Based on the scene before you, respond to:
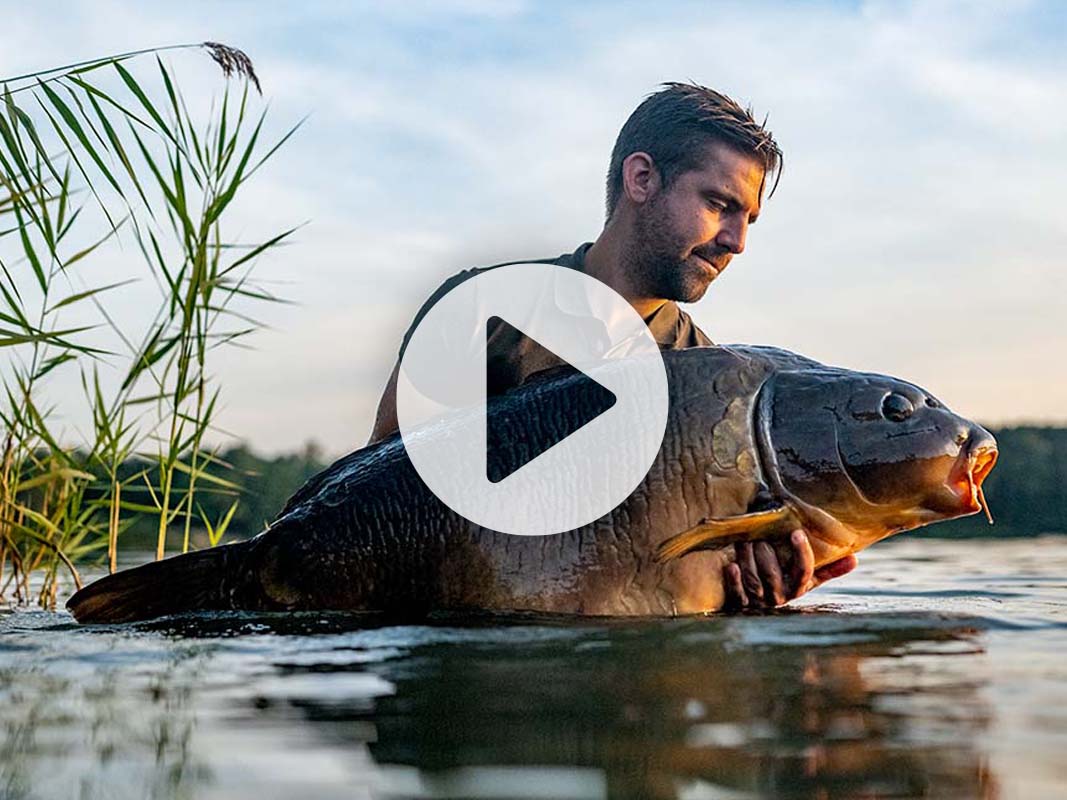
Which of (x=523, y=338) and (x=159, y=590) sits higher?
(x=523, y=338)

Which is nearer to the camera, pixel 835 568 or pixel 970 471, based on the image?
pixel 970 471

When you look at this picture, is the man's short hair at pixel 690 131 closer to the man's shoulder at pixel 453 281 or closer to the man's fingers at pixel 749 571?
the man's shoulder at pixel 453 281

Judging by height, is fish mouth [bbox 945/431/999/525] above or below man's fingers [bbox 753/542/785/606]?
above

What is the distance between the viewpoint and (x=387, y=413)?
464 cm

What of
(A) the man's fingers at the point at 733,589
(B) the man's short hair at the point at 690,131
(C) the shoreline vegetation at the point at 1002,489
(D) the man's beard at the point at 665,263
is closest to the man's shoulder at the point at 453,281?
(D) the man's beard at the point at 665,263

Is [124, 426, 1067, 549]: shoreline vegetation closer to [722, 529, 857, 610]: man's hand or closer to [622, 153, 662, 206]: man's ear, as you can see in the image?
[622, 153, 662, 206]: man's ear

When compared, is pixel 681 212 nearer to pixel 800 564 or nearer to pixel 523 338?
pixel 523 338

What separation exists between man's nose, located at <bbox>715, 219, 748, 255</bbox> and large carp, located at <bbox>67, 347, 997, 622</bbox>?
1574 millimetres

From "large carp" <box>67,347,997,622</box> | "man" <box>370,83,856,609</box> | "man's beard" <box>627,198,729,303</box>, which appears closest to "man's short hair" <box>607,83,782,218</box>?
"man" <box>370,83,856,609</box>

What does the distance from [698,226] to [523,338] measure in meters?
0.88

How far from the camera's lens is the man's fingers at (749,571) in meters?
3.35

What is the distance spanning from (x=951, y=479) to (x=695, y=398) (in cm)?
76

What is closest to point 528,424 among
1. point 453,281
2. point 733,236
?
point 453,281

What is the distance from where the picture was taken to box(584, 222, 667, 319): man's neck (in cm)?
502
